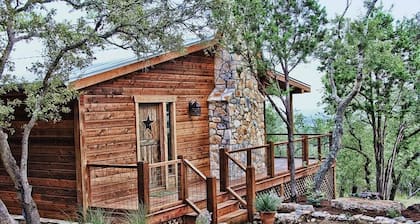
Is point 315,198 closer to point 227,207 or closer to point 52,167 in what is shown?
point 227,207

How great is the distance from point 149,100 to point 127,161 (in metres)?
1.39

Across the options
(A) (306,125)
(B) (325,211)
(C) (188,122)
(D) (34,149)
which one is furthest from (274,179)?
(A) (306,125)

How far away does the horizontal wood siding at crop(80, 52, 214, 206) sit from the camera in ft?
25.9

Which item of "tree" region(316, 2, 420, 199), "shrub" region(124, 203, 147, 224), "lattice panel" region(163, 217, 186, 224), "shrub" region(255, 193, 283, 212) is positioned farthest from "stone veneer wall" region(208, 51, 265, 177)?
"shrub" region(124, 203, 147, 224)

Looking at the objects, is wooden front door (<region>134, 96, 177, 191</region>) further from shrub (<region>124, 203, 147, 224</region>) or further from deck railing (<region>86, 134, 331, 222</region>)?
shrub (<region>124, 203, 147, 224</region>)

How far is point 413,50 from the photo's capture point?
39.4 feet

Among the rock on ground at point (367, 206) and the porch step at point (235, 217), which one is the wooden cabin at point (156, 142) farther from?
the rock on ground at point (367, 206)

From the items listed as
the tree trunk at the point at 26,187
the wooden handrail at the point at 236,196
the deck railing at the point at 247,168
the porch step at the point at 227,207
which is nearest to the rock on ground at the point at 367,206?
the deck railing at the point at 247,168

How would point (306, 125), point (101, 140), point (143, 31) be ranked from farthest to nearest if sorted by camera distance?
point (306, 125)
point (101, 140)
point (143, 31)

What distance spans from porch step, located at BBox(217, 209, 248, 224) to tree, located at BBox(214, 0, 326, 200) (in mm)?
2572

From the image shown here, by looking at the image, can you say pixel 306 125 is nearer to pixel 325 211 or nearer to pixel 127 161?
pixel 325 211

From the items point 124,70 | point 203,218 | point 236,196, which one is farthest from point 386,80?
point 124,70

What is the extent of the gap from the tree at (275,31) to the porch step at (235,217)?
2.57 meters

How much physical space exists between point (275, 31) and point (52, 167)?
5.14 m
